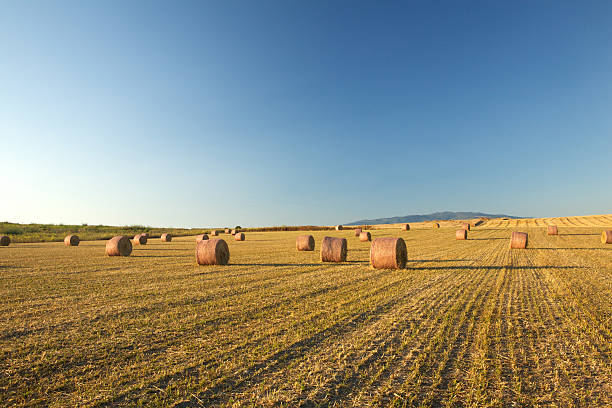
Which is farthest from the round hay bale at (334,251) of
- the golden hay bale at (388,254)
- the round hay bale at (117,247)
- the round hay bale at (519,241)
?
the round hay bale at (117,247)

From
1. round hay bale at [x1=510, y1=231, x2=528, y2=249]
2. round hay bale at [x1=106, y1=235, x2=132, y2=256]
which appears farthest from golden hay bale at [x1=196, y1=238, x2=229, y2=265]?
round hay bale at [x1=510, y1=231, x2=528, y2=249]

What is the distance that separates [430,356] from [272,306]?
3658 millimetres

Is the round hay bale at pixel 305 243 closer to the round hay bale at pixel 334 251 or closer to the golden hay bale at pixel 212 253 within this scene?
the round hay bale at pixel 334 251

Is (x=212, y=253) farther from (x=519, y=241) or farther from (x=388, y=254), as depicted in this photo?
(x=519, y=241)

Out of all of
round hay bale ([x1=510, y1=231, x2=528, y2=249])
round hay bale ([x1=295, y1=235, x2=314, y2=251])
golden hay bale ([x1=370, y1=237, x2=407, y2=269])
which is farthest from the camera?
round hay bale ([x1=295, y1=235, x2=314, y2=251])

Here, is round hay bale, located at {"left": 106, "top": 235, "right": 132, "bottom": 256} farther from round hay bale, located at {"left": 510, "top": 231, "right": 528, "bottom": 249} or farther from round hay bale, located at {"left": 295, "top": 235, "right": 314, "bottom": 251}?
round hay bale, located at {"left": 510, "top": 231, "right": 528, "bottom": 249}

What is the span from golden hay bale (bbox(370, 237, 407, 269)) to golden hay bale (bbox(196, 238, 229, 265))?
257 inches

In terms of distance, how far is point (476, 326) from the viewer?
597cm

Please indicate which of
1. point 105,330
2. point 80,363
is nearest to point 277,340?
point 80,363

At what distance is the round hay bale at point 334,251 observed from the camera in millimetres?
15203

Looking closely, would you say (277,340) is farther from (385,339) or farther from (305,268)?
(305,268)

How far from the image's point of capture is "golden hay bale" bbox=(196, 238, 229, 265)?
1489 centimetres

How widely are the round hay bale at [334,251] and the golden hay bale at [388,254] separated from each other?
2430 millimetres

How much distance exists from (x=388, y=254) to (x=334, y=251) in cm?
322
